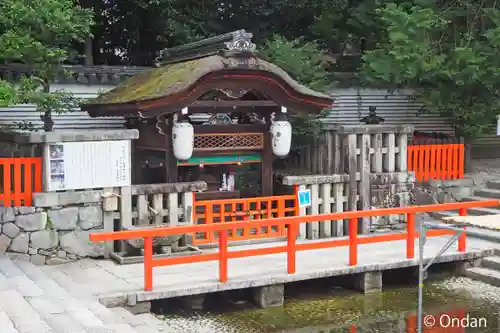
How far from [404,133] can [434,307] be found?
5.43 metres

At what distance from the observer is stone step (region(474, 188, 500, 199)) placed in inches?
667

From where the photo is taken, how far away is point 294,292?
479 inches

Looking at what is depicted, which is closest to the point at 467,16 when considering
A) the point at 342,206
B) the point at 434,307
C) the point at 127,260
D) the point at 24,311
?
the point at 342,206

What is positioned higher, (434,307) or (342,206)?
(342,206)

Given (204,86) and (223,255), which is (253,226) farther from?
(204,86)

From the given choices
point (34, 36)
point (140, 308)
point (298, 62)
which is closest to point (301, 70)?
point (298, 62)

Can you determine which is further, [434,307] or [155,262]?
[434,307]

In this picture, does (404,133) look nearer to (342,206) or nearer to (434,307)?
(342,206)

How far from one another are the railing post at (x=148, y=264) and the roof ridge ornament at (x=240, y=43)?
15.6ft

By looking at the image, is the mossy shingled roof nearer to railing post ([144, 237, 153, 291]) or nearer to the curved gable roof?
the curved gable roof

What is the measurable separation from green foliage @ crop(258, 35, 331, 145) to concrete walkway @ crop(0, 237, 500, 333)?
3.52 meters

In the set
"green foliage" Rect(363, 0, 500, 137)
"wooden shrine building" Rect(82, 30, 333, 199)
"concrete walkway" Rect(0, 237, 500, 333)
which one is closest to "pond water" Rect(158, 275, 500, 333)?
"concrete walkway" Rect(0, 237, 500, 333)

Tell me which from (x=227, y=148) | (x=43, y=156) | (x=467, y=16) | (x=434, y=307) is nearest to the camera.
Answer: (x=434, y=307)

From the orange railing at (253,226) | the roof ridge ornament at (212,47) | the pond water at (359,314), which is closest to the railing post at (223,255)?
the orange railing at (253,226)
